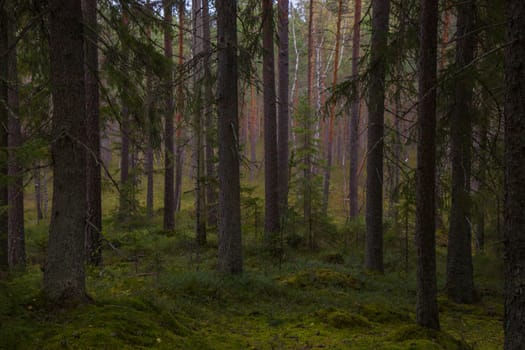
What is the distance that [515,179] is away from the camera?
4.11 metres

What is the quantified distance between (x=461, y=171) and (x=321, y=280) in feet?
13.9

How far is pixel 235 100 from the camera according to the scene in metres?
9.59

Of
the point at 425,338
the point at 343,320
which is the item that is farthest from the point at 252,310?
the point at 425,338

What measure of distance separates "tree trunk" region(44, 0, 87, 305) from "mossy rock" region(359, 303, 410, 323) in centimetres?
509

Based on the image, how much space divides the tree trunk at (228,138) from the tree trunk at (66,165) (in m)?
4.36

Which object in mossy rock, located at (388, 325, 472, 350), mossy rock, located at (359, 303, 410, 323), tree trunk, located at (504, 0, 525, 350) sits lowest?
mossy rock, located at (359, 303, 410, 323)

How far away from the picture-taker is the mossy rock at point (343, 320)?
7.37 meters

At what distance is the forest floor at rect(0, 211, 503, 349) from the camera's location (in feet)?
15.8

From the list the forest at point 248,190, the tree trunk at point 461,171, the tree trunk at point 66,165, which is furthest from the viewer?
the tree trunk at point 461,171

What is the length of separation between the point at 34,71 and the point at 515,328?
8.84m

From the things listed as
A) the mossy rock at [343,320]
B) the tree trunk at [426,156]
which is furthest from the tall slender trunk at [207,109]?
the mossy rock at [343,320]

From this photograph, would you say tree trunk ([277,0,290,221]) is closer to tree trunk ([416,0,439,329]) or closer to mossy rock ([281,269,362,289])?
mossy rock ([281,269,362,289])

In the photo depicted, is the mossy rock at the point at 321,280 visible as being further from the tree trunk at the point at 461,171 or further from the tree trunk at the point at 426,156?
the tree trunk at the point at 426,156

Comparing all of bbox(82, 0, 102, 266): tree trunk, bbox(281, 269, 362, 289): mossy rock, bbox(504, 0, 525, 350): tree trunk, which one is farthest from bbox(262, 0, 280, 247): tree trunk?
bbox(504, 0, 525, 350): tree trunk
